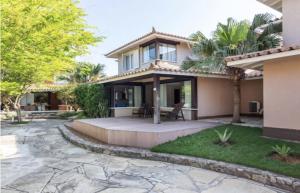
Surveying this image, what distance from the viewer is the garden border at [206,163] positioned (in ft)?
20.8

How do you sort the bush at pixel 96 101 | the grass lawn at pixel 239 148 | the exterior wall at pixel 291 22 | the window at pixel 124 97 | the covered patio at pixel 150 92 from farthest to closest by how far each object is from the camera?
1. the window at pixel 124 97
2. the bush at pixel 96 101
3. the covered patio at pixel 150 92
4. the exterior wall at pixel 291 22
5. the grass lawn at pixel 239 148

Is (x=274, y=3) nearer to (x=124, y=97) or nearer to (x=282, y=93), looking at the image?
(x=282, y=93)

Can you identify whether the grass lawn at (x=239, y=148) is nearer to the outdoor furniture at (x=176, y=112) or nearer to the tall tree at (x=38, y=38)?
the outdoor furniture at (x=176, y=112)

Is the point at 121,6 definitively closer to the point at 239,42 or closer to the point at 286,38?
the point at 239,42

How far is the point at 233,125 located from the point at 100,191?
8.41 m

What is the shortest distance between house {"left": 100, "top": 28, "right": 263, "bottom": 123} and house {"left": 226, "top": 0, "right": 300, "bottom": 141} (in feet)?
15.7

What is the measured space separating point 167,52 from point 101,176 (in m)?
12.8

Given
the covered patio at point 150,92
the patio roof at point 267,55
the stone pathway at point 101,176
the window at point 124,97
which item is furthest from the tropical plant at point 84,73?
the patio roof at point 267,55

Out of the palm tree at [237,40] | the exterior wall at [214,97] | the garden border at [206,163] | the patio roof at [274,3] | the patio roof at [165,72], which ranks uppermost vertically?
the patio roof at [274,3]

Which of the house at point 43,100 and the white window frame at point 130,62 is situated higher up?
the white window frame at point 130,62

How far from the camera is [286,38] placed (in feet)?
34.2

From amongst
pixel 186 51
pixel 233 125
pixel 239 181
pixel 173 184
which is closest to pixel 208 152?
pixel 239 181

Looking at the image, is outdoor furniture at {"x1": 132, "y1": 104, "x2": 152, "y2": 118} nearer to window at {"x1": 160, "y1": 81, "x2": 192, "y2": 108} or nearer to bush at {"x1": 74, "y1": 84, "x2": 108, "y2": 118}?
window at {"x1": 160, "y1": 81, "x2": 192, "y2": 108}

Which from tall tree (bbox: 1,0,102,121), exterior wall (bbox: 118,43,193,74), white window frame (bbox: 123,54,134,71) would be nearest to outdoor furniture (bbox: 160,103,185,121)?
exterior wall (bbox: 118,43,193,74)
